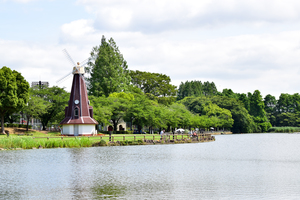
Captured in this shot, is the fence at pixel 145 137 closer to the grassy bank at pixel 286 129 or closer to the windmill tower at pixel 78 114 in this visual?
the windmill tower at pixel 78 114

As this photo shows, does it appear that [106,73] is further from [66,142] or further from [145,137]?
[66,142]

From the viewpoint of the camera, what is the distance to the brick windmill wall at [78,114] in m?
60.2

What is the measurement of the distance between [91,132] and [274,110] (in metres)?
101

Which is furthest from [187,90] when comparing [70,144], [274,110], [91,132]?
[70,144]

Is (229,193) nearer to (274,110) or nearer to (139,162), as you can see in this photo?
(139,162)

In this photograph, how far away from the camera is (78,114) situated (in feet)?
199

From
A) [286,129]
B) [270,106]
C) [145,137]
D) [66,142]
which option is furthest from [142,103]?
[270,106]

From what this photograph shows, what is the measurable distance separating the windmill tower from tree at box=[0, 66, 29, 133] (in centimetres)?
765

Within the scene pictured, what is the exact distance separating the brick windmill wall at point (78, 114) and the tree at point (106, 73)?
84.2ft

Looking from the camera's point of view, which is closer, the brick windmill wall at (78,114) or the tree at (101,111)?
the brick windmill wall at (78,114)

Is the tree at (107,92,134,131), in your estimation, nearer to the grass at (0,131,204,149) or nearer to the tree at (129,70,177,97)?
the grass at (0,131,204,149)

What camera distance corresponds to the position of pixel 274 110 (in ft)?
473

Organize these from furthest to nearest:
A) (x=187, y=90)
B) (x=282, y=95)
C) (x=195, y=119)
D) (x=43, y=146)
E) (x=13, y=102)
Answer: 1. (x=187, y=90)
2. (x=282, y=95)
3. (x=195, y=119)
4. (x=13, y=102)
5. (x=43, y=146)

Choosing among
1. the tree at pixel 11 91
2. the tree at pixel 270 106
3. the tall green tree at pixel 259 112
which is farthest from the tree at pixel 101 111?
the tree at pixel 270 106
